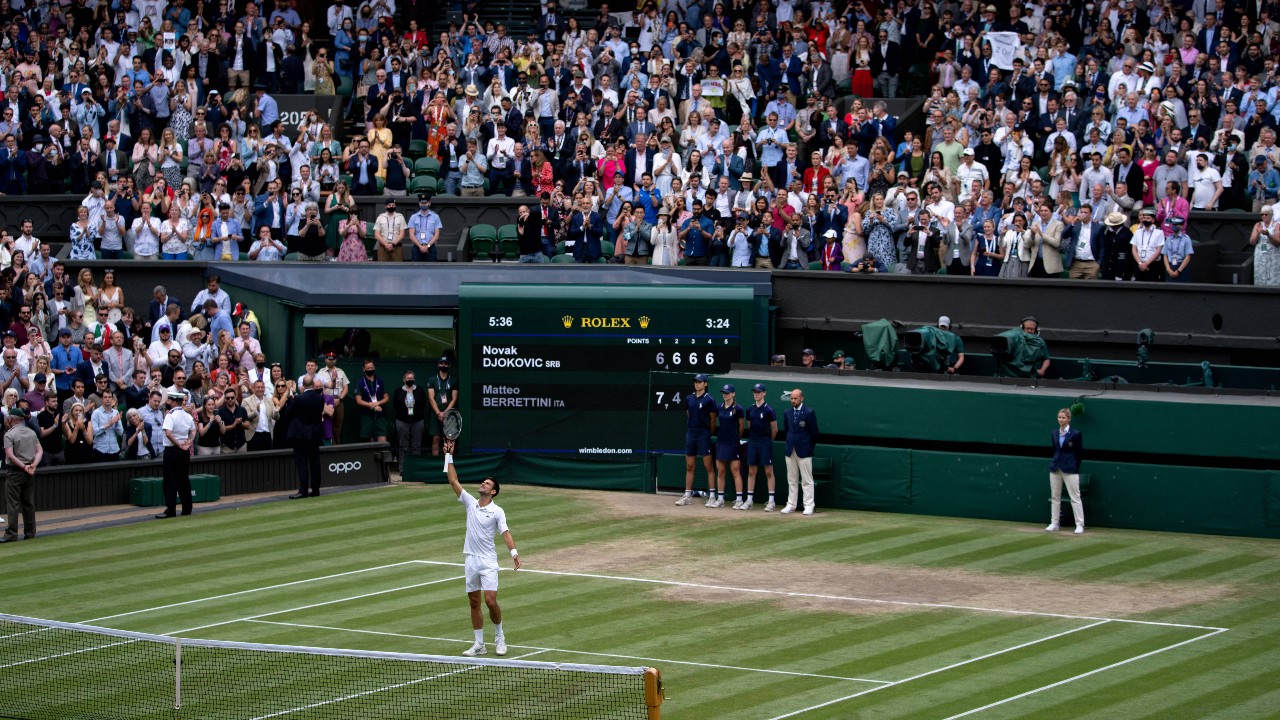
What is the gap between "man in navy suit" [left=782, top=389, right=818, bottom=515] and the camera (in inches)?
989

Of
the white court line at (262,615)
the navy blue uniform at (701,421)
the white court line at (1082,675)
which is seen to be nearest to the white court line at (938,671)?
the white court line at (1082,675)

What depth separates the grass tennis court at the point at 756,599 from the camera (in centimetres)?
1568

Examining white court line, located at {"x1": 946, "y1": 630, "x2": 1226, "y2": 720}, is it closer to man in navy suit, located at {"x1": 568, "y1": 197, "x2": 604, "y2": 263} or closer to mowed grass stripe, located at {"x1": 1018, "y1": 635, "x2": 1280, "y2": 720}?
mowed grass stripe, located at {"x1": 1018, "y1": 635, "x2": 1280, "y2": 720}

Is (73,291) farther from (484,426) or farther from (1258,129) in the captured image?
(1258,129)

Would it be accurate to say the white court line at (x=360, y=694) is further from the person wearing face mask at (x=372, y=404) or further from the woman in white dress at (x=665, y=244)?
the woman in white dress at (x=665, y=244)

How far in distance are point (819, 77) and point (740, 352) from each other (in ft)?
30.9

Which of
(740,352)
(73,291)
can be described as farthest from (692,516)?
(73,291)

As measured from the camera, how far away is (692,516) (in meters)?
25.3

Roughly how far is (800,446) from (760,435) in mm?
738

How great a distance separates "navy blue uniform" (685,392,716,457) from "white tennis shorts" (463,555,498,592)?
969 centimetres

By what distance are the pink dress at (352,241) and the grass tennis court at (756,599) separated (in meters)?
6.27

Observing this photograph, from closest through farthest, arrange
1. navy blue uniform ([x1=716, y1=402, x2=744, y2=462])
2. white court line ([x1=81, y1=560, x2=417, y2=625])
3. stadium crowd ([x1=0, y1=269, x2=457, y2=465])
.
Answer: white court line ([x1=81, y1=560, x2=417, y2=625]) → navy blue uniform ([x1=716, y1=402, x2=744, y2=462]) → stadium crowd ([x1=0, y1=269, x2=457, y2=465])

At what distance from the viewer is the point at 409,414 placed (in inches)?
1136

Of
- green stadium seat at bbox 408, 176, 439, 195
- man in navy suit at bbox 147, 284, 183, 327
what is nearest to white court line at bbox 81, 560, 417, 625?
man in navy suit at bbox 147, 284, 183, 327
